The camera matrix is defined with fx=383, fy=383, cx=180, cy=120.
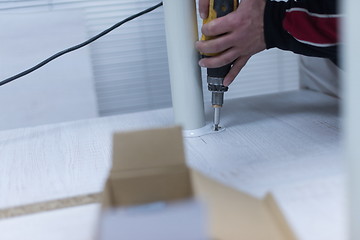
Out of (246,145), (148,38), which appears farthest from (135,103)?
(246,145)

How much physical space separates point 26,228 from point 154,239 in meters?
0.22

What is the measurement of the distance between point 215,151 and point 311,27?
261mm

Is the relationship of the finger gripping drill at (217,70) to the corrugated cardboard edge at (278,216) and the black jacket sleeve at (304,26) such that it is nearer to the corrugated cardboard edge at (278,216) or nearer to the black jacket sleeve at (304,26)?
the black jacket sleeve at (304,26)

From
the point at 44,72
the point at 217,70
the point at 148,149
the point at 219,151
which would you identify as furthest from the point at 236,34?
the point at 44,72

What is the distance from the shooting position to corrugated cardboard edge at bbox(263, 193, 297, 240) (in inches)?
13.9

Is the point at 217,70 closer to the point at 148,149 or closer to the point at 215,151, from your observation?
the point at 215,151

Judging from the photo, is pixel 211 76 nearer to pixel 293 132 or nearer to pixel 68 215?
pixel 293 132

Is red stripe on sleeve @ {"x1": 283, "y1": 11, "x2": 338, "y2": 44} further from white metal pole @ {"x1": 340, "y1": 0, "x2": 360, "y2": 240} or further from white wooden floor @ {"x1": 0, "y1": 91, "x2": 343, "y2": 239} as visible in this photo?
white metal pole @ {"x1": 340, "y1": 0, "x2": 360, "y2": 240}

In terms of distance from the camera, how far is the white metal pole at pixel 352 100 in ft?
0.82

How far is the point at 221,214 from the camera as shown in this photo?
0.33 metres

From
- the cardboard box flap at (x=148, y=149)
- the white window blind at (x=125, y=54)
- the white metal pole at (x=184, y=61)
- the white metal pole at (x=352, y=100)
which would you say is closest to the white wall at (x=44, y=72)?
the white window blind at (x=125, y=54)

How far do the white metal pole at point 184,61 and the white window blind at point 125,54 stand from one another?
33cm

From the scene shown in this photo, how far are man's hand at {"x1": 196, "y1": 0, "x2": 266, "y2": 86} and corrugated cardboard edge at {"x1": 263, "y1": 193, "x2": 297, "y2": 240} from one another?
352 mm

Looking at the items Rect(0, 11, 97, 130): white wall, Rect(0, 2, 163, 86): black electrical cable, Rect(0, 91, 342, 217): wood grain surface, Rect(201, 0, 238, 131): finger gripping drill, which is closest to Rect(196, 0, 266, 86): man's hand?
Rect(201, 0, 238, 131): finger gripping drill
